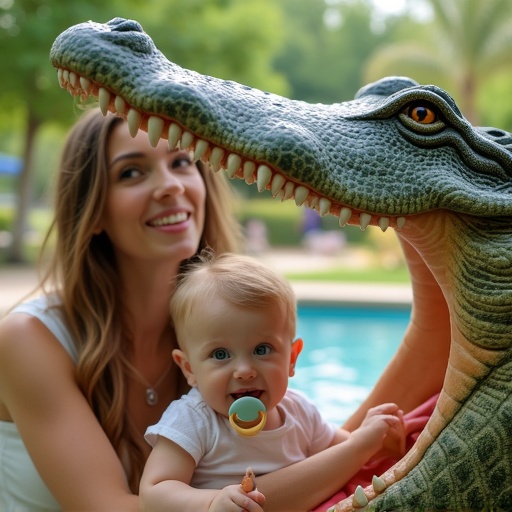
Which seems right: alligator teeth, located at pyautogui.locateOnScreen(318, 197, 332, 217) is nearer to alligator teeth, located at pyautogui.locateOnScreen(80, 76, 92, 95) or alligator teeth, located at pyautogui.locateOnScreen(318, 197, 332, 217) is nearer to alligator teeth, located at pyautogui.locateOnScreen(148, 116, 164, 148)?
alligator teeth, located at pyautogui.locateOnScreen(148, 116, 164, 148)

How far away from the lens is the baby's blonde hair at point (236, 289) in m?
1.66

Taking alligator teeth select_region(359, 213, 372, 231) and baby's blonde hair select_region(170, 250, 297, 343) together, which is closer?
alligator teeth select_region(359, 213, 372, 231)

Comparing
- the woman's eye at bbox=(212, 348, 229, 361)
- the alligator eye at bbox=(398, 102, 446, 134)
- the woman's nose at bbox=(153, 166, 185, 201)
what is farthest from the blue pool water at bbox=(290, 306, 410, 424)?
the alligator eye at bbox=(398, 102, 446, 134)

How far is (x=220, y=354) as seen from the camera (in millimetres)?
1660

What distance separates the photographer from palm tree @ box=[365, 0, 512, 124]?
16203mm

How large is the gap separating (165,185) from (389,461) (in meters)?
1.02

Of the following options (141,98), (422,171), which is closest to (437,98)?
(422,171)

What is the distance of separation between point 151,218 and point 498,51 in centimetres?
1571

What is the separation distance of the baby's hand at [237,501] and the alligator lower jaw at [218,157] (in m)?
0.54

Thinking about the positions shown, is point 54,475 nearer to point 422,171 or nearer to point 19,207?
point 422,171

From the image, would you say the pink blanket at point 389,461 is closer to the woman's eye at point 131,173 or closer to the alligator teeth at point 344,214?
the alligator teeth at point 344,214

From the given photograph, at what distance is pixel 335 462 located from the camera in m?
1.66

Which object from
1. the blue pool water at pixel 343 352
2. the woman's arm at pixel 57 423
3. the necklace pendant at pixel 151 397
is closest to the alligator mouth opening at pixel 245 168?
the woman's arm at pixel 57 423

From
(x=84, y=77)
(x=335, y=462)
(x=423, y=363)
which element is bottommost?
(x=335, y=462)
